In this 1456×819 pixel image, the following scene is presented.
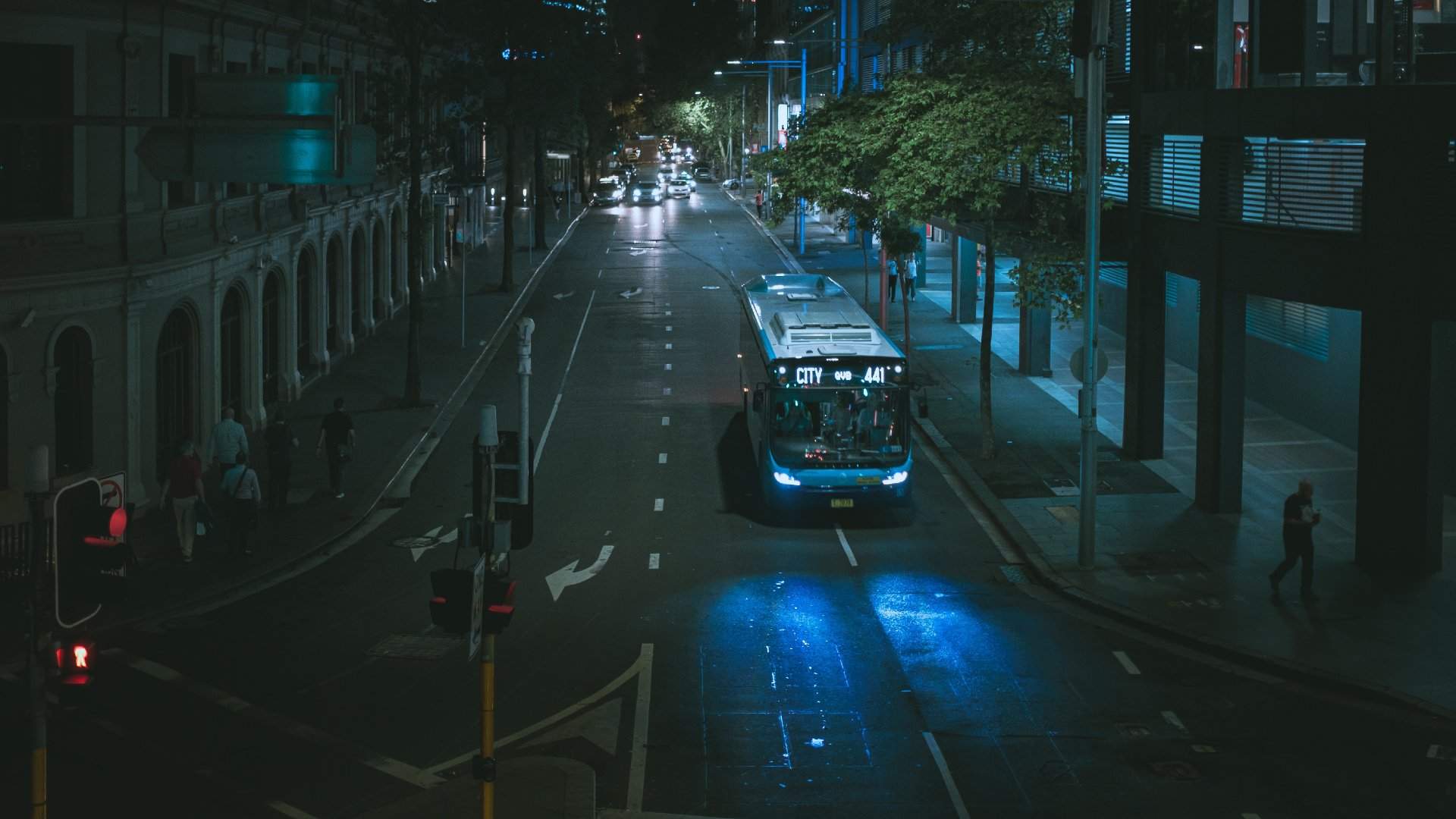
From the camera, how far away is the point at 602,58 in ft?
315

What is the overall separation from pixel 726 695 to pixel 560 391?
2158cm

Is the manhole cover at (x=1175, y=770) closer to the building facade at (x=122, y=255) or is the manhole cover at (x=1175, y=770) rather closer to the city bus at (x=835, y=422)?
the city bus at (x=835, y=422)

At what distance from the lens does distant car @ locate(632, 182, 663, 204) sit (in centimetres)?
11160

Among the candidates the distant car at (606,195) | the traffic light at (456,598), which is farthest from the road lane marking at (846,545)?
the distant car at (606,195)

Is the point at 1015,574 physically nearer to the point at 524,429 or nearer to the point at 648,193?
the point at 524,429

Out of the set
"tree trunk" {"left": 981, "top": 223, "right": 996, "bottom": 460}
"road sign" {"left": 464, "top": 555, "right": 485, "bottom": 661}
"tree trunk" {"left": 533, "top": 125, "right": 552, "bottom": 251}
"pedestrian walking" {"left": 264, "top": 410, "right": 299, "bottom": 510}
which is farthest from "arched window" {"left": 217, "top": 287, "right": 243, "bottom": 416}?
"tree trunk" {"left": 533, "top": 125, "right": 552, "bottom": 251}

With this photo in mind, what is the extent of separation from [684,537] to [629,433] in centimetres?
849

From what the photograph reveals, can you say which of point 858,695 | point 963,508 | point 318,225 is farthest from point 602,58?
point 858,695

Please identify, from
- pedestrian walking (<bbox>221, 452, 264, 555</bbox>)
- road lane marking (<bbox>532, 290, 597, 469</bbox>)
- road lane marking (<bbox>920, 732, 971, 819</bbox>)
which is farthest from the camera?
road lane marking (<bbox>532, 290, 597, 469</bbox>)

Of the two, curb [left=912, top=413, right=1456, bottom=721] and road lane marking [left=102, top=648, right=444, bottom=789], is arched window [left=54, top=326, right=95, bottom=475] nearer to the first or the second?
road lane marking [left=102, top=648, right=444, bottom=789]

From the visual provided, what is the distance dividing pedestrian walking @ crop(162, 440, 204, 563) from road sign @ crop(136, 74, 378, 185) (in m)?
11.9

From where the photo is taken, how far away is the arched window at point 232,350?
105 feet

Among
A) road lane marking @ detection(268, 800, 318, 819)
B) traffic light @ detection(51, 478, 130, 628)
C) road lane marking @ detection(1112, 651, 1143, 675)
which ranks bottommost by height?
road lane marking @ detection(268, 800, 318, 819)

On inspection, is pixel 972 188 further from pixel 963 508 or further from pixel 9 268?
pixel 9 268
